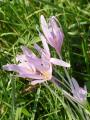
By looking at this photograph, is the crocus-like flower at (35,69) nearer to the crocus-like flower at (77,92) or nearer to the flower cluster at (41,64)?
the flower cluster at (41,64)

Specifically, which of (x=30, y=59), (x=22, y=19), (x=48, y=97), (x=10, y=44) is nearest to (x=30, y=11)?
(x=22, y=19)

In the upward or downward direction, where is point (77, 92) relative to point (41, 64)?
downward

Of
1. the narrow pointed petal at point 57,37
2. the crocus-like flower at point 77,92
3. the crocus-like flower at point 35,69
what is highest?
the narrow pointed petal at point 57,37

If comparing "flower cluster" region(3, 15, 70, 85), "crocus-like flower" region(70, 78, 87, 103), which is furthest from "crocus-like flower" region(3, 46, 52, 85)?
"crocus-like flower" region(70, 78, 87, 103)

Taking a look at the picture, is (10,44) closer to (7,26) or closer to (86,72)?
(7,26)

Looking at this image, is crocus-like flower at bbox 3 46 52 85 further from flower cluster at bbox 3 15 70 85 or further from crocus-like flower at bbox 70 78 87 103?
crocus-like flower at bbox 70 78 87 103

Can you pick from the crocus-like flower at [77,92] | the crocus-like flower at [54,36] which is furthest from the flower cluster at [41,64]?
the crocus-like flower at [77,92]

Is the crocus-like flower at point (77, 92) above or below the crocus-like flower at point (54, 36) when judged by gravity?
below

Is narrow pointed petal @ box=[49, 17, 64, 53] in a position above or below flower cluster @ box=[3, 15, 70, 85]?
above

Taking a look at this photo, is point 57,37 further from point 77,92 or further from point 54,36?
point 77,92

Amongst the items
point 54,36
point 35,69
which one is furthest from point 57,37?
point 35,69

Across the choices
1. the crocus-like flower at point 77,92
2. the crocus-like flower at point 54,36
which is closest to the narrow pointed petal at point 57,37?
the crocus-like flower at point 54,36
